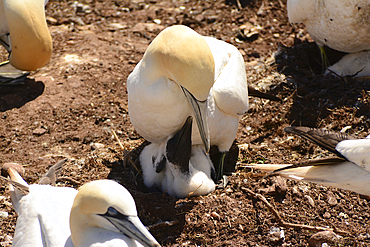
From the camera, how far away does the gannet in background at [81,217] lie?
7.38ft

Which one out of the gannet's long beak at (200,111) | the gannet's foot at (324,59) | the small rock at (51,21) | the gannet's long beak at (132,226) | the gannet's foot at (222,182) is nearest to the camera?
the gannet's long beak at (132,226)

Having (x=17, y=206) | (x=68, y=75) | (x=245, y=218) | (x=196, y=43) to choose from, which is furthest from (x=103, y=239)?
(x=68, y=75)

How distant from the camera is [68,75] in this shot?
484 centimetres

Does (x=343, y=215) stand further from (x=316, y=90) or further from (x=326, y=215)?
(x=316, y=90)

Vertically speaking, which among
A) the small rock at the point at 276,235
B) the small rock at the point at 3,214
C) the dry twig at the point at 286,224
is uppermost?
the dry twig at the point at 286,224

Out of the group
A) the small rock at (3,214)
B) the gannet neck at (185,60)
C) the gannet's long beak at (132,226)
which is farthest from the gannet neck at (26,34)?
the gannet's long beak at (132,226)

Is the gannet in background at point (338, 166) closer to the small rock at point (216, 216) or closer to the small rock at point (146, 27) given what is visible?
the small rock at point (216, 216)

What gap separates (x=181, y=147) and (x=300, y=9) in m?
2.53

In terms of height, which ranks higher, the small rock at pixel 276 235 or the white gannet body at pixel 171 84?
the white gannet body at pixel 171 84

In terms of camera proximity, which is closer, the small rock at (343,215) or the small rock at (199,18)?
the small rock at (343,215)

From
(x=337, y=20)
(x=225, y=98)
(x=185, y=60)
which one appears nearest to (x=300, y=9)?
(x=337, y=20)

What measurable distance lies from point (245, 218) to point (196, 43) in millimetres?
1478

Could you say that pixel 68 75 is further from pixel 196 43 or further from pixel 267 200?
pixel 267 200

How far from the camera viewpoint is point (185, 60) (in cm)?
267
